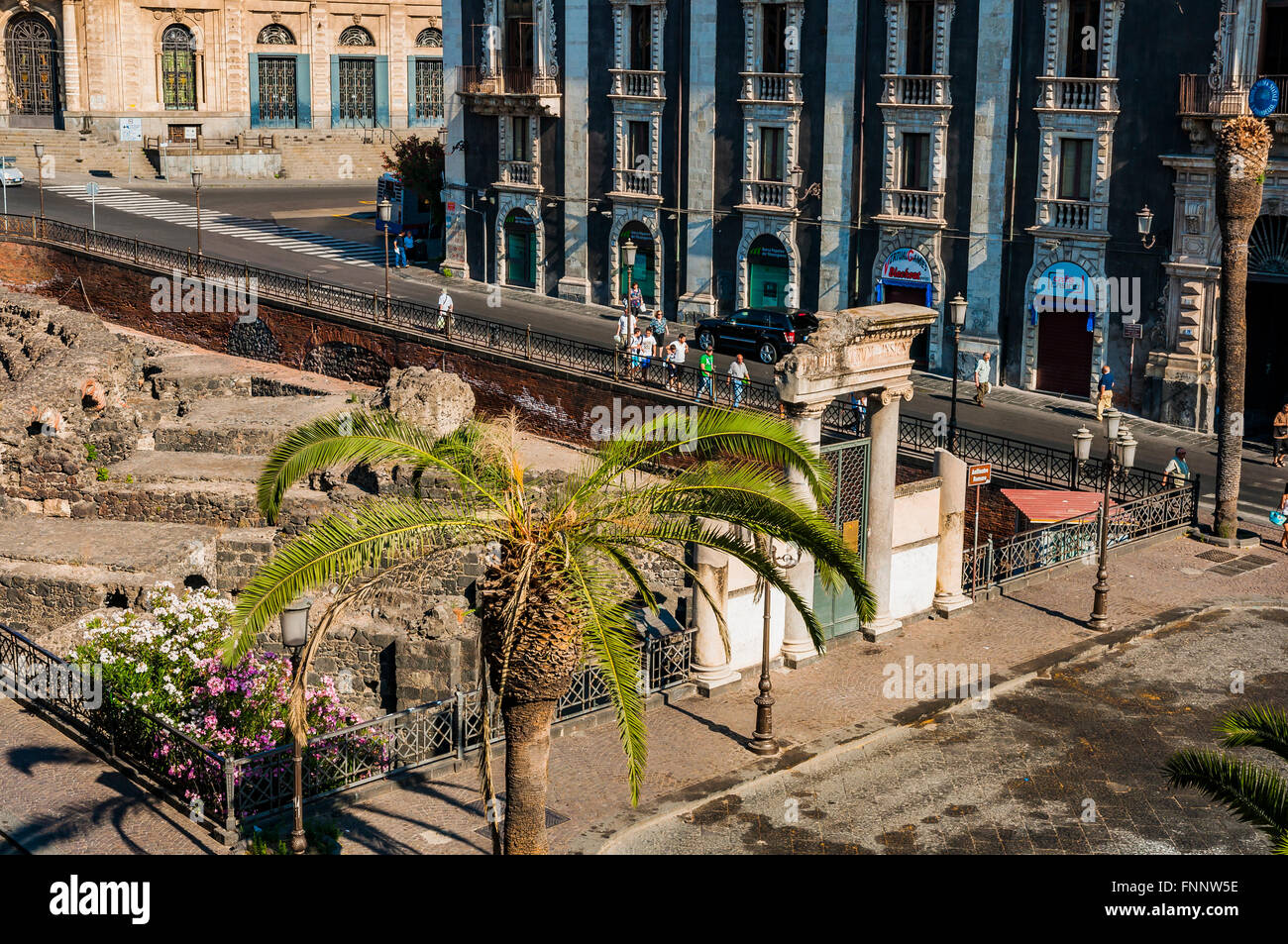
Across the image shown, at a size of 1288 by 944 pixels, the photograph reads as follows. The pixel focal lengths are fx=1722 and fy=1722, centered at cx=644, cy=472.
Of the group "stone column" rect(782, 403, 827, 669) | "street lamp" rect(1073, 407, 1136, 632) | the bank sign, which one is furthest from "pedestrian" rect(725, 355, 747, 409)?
"stone column" rect(782, 403, 827, 669)

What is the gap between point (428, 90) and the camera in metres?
90.2

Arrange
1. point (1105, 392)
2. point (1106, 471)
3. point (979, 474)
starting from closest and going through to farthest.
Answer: point (1106, 471) → point (979, 474) → point (1105, 392)

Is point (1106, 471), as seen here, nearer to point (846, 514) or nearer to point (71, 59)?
point (846, 514)

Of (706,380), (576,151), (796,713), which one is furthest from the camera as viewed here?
(576,151)

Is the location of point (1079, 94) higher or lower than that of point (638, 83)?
lower

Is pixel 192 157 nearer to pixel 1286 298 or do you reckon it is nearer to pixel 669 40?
pixel 669 40

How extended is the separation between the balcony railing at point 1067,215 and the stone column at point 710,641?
2300 centimetres

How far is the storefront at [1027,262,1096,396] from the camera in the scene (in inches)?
1735

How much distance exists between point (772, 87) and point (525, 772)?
117 ft

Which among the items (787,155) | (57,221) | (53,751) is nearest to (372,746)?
(53,751)

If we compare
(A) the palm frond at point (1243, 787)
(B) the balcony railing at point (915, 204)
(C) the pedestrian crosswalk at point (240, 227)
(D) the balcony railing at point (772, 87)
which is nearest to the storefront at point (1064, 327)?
(B) the balcony railing at point (915, 204)

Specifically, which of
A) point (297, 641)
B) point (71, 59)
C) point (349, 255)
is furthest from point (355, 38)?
point (297, 641)

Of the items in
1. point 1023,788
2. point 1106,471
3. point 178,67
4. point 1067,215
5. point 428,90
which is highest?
point 178,67

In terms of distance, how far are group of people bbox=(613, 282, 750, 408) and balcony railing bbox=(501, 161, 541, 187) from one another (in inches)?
321
